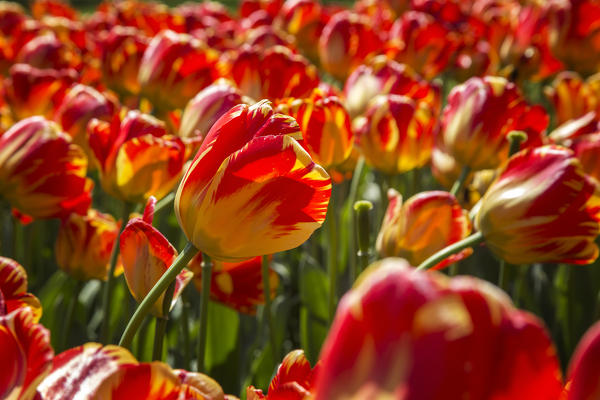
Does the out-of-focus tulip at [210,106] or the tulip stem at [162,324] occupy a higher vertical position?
the out-of-focus tulip at [210,106]

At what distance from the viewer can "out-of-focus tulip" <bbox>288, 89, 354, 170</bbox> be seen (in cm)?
89

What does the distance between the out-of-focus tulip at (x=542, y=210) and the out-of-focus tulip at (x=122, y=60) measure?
99 centimetres

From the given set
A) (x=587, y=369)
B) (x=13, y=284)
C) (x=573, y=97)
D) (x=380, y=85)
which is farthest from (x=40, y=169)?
(x=573, y=97)

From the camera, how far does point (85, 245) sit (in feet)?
3.22

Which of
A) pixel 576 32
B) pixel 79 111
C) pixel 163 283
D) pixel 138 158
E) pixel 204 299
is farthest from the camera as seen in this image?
pixel 576 32

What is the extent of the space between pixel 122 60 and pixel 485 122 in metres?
0.83

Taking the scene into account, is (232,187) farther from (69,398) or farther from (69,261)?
(69,261)

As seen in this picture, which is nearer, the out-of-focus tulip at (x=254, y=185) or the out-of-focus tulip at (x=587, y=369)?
Answer: the out-of-focus tulip at (x=587, y=369)

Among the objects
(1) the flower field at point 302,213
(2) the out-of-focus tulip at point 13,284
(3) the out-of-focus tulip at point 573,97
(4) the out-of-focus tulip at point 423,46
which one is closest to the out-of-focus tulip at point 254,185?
(1) the flower field at point 302,213

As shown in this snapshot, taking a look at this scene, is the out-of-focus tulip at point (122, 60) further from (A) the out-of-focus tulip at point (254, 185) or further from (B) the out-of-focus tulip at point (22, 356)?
(B) the out-of-focus tulip at point (22, 356)

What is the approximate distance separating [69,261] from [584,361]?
31.9 inches

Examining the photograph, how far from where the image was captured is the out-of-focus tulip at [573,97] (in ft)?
4.57

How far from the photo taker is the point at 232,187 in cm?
51

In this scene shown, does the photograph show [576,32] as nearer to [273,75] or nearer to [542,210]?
[273,75]
